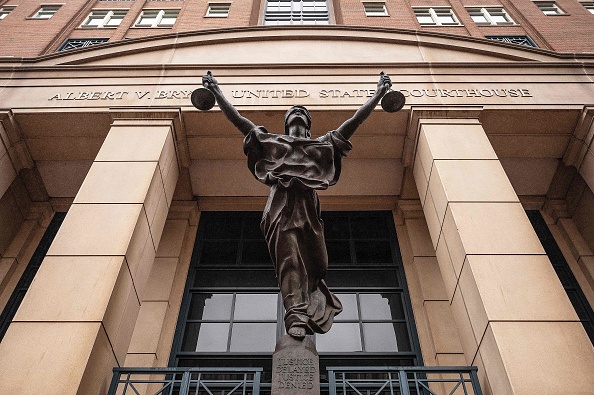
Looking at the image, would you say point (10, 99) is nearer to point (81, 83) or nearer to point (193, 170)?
point (81, 83)

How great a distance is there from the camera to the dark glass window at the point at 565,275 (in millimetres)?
10016

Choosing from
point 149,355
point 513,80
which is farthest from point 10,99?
point 513,80

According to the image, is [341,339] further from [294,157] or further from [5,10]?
[5,10]

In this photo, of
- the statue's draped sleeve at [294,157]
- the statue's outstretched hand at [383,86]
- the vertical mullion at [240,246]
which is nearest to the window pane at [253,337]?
the vertical mullion at [240,246]

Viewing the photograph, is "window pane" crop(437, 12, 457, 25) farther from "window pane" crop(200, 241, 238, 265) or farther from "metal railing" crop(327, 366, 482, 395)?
"metal railing" crop(327, 366, 482, 395)

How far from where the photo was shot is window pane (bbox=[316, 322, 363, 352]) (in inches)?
366

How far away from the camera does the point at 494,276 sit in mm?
7160

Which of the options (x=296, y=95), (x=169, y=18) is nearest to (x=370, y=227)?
(x=296, y=95)

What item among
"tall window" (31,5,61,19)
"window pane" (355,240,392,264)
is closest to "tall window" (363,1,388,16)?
"window pane" (355,240,392,264)

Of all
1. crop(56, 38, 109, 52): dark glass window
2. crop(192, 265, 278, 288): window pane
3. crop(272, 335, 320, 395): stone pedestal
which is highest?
crop(56, 38, 109, 52): dark glass window

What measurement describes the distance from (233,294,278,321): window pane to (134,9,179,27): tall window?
11.8 metres

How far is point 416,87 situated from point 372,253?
3.91 metres

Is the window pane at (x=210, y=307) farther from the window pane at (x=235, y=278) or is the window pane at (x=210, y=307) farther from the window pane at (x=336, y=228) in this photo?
the window pane at (x=336, y=228)

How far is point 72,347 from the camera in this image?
244 inches
